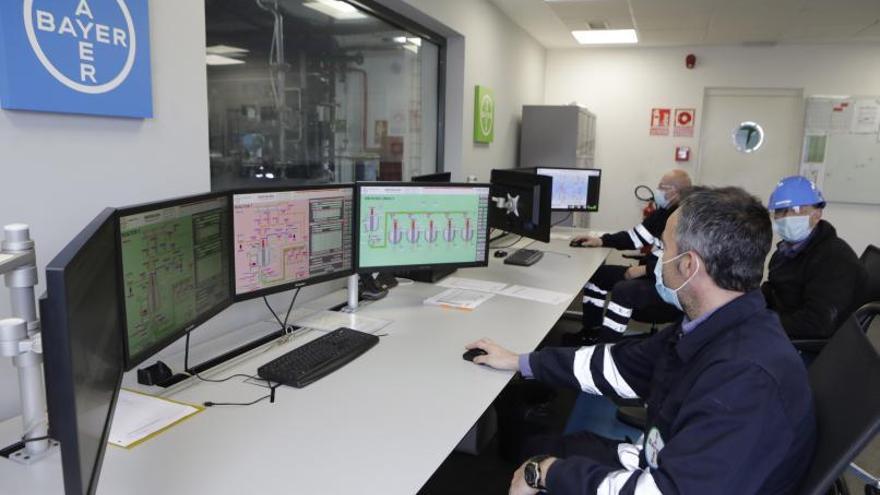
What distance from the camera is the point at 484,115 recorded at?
4555mm

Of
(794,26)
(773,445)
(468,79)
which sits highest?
(794,26)

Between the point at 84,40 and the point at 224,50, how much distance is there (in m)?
0.95

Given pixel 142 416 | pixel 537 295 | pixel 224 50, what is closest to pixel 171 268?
pixel 142 416

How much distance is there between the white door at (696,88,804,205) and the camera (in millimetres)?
5914

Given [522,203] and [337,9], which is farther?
[522,203]

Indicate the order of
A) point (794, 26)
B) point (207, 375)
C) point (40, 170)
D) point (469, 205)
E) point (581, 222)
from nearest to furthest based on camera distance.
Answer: point (40, 170)
point (207, 375)
point (469, 205)
point (794, 26)
point (581, 222)

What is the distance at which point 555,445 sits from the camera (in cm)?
166

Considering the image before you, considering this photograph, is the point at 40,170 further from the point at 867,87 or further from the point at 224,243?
the point at 867,87

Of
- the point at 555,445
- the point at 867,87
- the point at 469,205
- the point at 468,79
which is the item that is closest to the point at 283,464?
the point at 555,445

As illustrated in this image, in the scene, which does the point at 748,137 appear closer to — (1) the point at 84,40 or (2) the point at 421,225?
(2) the point at 421,225

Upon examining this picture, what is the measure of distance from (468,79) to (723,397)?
349 cm

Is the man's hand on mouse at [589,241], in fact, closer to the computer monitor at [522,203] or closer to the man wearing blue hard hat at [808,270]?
the computer monitor at [522,203]

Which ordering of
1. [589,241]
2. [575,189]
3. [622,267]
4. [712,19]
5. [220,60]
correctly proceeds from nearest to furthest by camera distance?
[220,60], [622,267], [589,241], [575,189], [712,19]

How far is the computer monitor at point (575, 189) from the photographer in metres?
4.50
